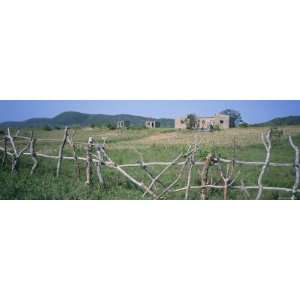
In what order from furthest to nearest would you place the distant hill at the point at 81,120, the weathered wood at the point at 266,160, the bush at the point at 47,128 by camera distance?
1. the bush at the point at 47,128
2. the distant hill at the point at 81,120
3. the weathered wood at the point at 266,160

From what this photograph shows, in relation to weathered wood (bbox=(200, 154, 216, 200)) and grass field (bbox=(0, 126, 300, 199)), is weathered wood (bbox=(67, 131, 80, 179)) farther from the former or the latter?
weathered wood (bbox=(200, 154, 216, 200))

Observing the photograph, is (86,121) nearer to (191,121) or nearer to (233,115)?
(191,121)

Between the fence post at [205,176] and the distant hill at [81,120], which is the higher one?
the distant hill at [81,120]

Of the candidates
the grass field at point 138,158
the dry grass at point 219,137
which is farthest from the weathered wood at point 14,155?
the dry grass at point 219,137

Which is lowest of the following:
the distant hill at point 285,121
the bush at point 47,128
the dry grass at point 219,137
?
the dry grass at point 219,137

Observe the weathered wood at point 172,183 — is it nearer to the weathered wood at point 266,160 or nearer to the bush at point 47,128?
the weathered wood at point 266,160
